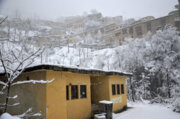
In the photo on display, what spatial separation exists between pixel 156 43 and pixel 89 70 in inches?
637

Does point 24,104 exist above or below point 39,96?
below

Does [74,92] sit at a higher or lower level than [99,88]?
higher

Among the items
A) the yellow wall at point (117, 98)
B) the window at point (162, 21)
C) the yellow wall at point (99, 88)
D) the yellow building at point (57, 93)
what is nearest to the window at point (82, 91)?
the yellow building at point (57, 93)

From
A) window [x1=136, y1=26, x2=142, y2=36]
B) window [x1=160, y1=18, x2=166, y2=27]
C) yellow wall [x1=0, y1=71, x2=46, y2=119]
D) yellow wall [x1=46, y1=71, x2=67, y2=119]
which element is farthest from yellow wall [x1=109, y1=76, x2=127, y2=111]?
window [x1=136, y1=26, x2=142, y2=36]

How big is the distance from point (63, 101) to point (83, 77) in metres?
2.32

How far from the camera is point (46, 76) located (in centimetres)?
662

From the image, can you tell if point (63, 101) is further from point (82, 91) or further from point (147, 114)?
point (147, 114)

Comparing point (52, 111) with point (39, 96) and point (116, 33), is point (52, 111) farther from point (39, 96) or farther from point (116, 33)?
point (116, 33)

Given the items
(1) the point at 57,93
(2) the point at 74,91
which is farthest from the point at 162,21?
(1) the point at 57,93

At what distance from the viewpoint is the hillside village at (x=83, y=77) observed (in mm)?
6316

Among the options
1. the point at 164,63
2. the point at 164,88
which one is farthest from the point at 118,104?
the point at 164,63

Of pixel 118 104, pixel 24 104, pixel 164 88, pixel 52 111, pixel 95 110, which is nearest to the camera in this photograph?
pixel 52 111

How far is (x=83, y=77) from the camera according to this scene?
9.10 meters

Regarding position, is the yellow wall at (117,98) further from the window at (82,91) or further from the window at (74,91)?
the window at (74,91)
